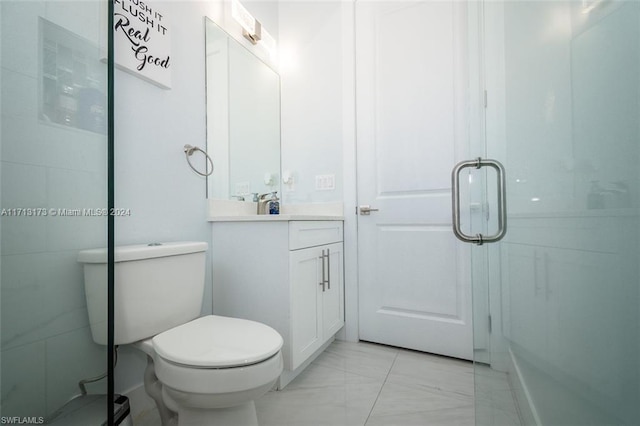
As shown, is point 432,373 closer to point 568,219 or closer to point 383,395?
point 383,395

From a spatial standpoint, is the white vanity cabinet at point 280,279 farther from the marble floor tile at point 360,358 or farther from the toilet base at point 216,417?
the toilet base at point 216,417

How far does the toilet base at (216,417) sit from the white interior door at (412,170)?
1.11 meters

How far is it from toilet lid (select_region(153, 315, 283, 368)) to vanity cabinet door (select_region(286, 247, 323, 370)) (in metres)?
0.31

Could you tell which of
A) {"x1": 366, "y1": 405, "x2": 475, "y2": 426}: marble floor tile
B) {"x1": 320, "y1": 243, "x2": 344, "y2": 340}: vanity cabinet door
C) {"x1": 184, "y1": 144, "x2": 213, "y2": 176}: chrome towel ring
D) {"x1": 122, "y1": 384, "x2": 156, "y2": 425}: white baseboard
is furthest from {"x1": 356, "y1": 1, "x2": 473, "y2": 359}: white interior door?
{"x1": 122, "y1": 384, "x2": 156, "y2": 425}: white baseboard

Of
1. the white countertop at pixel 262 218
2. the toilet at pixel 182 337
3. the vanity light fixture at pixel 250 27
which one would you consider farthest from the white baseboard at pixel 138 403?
the vanity light fixture at pixel 250 27

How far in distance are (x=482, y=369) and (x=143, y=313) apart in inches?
48.5

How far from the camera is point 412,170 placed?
1.82 meters

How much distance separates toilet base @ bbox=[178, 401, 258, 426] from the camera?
898mm

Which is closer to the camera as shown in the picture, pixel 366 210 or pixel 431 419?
pixel 431 419

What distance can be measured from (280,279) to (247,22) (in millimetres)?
1591

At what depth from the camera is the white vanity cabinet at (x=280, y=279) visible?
1340 mm

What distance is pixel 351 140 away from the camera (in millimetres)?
1966

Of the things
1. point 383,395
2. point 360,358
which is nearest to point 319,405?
point 383,395

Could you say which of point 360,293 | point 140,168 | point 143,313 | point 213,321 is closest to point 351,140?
point 360,293
